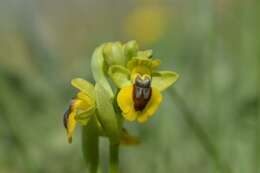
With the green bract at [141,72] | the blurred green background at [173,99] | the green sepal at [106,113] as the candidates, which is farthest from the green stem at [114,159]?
the blurred green background at [173,99]

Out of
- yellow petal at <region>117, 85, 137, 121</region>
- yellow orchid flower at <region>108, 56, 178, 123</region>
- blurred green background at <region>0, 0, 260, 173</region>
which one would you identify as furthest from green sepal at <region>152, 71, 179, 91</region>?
blurred green background at <region>0, 0, 260, 173</region>

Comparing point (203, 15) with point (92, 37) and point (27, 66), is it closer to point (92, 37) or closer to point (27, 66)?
point (27, 66)

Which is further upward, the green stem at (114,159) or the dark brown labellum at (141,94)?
the dark brown labellum at (141,94)

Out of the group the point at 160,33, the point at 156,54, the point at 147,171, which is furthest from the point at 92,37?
the point at 147,171

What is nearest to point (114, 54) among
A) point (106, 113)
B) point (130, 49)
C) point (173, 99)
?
point (130, 49)

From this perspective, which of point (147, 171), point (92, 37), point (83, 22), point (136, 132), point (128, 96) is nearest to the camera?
point (128, 96)

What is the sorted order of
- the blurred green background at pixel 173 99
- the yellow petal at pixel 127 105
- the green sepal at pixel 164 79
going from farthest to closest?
the blurred green background at pixel 173 99 → the green sepal at pixel 164 79 → the yellow petal at pixel 127 105

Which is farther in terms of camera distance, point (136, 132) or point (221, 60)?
point (221, 60)

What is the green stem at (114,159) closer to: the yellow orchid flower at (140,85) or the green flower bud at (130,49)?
the yellow orchid flower at (140,85)
